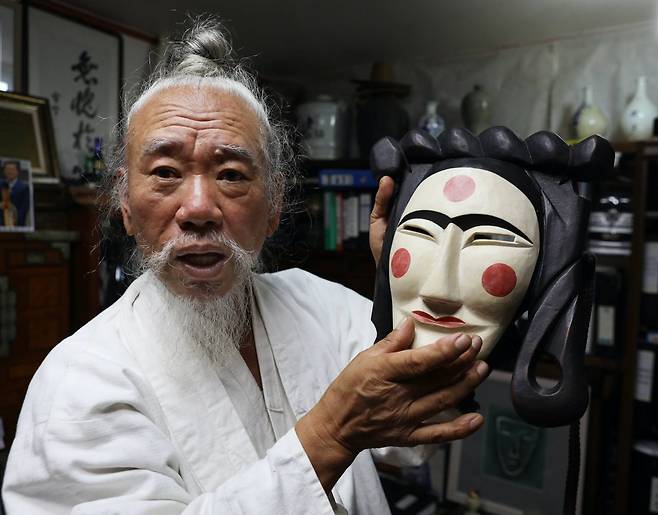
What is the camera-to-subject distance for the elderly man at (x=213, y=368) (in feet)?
2.79

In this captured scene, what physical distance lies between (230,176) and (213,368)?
0.40m

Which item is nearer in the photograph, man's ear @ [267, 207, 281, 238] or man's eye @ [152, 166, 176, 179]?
man's eye @ [152, 166, 176, 179]

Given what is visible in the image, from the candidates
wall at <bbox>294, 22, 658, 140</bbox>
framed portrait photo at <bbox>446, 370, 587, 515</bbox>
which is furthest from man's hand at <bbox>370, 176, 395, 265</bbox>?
wall at <bbox>294, 22, 658, 140</bbox>

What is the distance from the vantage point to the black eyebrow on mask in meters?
0.91

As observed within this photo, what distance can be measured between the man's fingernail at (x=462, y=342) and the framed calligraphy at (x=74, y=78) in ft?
8.19

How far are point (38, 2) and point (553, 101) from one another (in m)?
2.77

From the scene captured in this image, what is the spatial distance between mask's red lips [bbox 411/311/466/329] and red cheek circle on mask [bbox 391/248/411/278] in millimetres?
76

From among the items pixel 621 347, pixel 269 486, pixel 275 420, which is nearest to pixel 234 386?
pixel 275 420

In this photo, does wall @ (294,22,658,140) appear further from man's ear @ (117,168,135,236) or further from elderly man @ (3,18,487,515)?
man's ear @ (117,168,135,236)

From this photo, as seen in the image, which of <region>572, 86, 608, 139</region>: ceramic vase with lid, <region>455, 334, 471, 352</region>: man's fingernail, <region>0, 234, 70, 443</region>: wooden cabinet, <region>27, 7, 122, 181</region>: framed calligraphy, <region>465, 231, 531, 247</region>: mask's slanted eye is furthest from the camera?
<region>27, 7, 122, 181</region>: framed calligraphy

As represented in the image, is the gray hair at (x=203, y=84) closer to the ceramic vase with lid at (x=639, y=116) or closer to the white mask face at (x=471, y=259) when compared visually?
the white mask face at (x=471, y=259)

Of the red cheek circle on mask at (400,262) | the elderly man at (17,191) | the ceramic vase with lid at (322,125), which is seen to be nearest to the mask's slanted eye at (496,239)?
the red cheek circle on mask at (400,262)

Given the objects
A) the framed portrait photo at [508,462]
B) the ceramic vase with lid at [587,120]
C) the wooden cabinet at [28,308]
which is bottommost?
the framed portrait photo at [508,462]

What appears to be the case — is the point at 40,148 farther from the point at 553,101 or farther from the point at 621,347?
the point at 621,347
